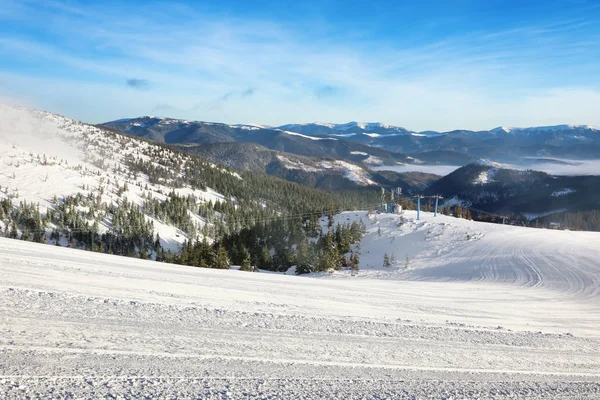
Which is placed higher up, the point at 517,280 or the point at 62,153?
the point at 62,153

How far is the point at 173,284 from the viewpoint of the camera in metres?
13.6

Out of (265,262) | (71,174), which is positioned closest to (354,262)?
(265,262)

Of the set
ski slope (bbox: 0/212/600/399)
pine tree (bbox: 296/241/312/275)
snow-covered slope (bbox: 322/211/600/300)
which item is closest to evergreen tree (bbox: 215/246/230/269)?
pine tree (bbox: 296/241/312/275)

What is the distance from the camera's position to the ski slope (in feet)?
22.7

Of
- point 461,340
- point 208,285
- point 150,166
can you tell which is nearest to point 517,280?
point 461,340

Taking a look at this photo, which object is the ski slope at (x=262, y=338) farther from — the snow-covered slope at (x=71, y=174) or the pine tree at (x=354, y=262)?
the snow-covered slope at (x=71, y=174)

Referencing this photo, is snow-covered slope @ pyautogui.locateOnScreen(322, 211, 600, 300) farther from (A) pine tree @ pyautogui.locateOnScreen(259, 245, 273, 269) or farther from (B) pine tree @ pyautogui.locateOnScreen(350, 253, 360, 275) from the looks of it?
(A) pine tree @ pyautogui.locateOnScreen(259, 245, 273, 269)

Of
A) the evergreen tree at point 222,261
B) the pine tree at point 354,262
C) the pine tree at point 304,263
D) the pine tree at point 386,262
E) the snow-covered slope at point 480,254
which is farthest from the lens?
the pine tree at point 304,263

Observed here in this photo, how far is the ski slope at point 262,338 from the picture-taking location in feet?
22.7

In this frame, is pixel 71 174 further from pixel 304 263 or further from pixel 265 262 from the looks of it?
pixel 304 263

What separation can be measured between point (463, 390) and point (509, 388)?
119cm

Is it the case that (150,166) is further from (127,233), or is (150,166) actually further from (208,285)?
(208,285)

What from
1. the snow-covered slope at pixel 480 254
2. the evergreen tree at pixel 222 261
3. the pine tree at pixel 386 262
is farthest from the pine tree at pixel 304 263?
the pine tree at pixel 386 262

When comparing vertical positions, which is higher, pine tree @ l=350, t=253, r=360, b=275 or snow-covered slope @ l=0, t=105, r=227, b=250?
snow-covered slope @ l=0, t=105, r=227, b=250
